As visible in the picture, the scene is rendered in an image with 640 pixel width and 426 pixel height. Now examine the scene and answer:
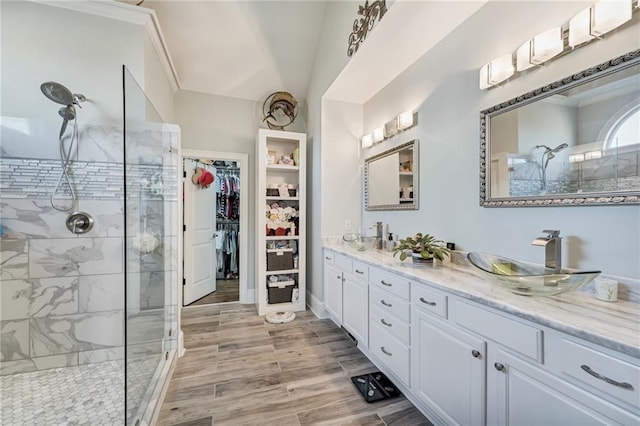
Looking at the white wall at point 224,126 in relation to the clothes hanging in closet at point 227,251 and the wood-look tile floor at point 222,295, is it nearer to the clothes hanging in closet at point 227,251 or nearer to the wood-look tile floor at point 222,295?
the wood-look tile floor at point 222,295

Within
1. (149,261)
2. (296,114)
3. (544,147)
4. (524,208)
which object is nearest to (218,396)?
(149,261)

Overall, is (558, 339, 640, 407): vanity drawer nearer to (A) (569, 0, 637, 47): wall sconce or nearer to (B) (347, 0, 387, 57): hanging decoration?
(A) (569, 0, 637, 47): wall sconce

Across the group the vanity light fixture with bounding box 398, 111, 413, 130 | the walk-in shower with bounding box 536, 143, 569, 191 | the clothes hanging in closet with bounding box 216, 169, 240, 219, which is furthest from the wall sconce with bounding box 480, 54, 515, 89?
the clothes hanging in closet with bounding box 216, 169, 240, 219

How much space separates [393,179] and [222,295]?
10.1 ft

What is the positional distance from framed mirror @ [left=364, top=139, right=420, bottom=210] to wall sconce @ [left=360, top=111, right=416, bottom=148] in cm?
16

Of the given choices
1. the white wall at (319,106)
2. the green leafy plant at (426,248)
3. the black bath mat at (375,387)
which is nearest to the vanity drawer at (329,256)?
the white wall at (319,106)

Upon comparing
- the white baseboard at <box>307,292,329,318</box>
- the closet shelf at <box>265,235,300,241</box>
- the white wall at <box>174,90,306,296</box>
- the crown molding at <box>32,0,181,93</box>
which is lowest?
the white baseboard at <box>307,292,329,318</box>

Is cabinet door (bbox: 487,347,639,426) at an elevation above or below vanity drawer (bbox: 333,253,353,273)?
below

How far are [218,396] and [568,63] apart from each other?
290 cm

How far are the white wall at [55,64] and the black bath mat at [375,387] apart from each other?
9.40ft

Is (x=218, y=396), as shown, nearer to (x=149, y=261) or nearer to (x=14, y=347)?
(x=149, y=261)

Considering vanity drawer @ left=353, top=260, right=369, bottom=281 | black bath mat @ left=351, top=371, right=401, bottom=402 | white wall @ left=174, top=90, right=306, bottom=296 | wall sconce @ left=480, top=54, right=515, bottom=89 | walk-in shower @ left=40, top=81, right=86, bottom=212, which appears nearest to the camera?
Answer: wall sconce @ left=480, top=54, right=515, bottom=89

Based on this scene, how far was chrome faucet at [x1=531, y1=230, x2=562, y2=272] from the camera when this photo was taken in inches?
48.4

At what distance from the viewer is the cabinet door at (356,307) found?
2.13 meters
